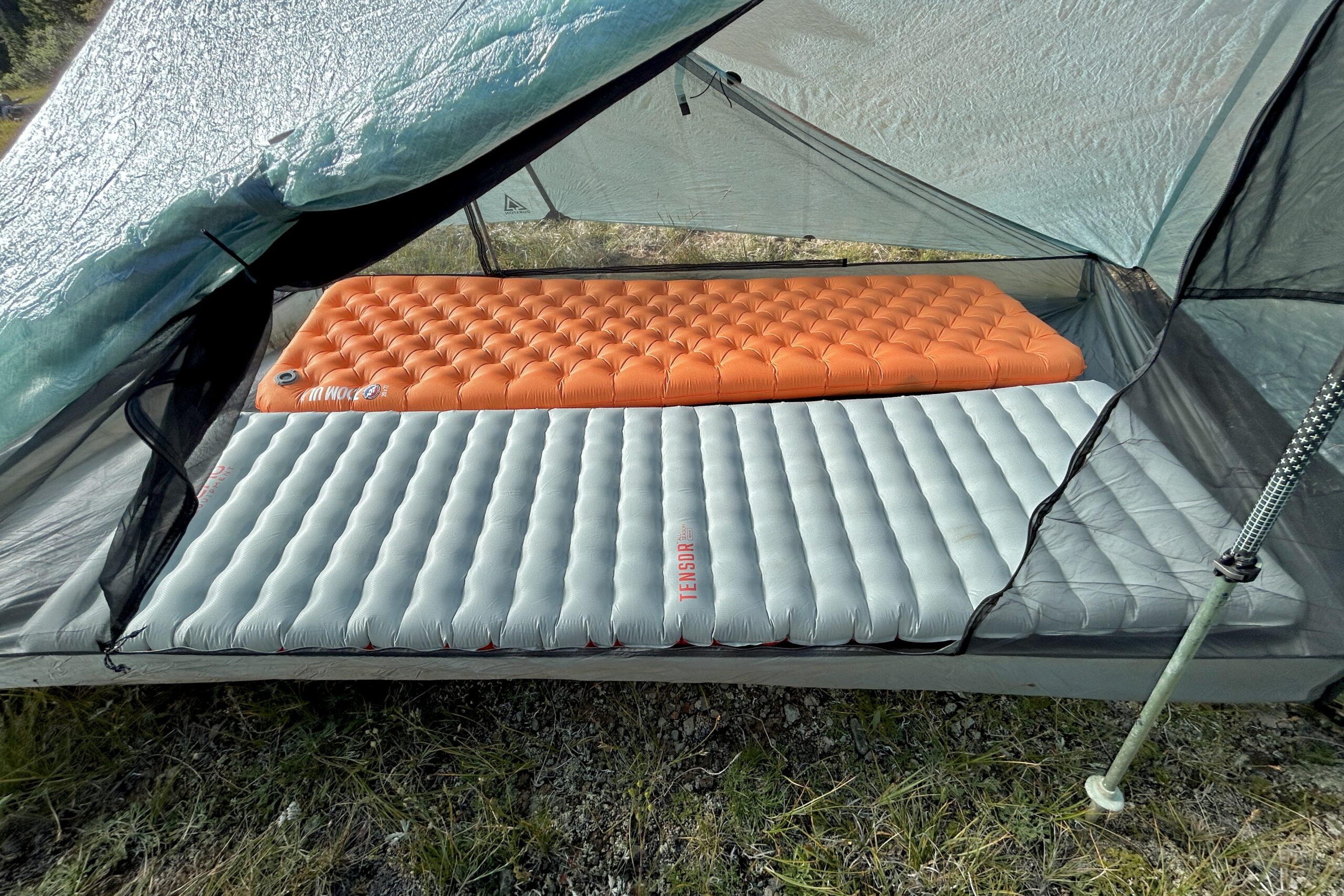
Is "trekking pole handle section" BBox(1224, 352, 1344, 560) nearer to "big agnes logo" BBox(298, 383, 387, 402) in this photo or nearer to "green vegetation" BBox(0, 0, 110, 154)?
"big agnes logo" BBox(298, 383, 387, 402)

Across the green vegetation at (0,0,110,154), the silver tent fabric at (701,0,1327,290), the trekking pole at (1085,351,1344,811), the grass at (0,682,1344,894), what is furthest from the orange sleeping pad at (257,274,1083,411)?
the green vegetation at (0,0,110,154)

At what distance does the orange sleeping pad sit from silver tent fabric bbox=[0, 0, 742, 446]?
1.05 meters

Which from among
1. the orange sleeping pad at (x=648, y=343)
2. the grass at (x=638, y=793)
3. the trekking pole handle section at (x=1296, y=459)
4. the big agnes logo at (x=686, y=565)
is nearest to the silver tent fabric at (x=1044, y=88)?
the orange sleeping pad at (x=648, y=343)

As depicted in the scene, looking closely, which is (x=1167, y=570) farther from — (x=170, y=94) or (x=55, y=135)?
(x=55, y=135)

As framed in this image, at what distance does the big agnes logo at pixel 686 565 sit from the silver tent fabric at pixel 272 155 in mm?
918

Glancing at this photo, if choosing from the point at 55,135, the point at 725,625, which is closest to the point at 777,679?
the point at 725,625

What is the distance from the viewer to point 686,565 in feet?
5.36

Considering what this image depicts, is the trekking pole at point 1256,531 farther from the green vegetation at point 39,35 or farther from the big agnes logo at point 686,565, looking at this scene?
the green vegetation at point 39,35

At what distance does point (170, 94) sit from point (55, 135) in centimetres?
25

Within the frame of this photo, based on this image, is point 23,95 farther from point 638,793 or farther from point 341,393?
point 638,793

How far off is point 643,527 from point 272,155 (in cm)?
103

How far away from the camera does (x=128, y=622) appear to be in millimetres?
1530

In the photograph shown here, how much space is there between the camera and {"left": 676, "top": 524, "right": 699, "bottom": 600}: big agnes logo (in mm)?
1577

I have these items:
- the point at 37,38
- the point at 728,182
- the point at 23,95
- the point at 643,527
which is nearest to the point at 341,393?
the point at 643,527
